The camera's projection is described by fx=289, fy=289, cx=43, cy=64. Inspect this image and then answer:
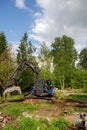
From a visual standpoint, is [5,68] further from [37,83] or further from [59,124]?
[59,124]

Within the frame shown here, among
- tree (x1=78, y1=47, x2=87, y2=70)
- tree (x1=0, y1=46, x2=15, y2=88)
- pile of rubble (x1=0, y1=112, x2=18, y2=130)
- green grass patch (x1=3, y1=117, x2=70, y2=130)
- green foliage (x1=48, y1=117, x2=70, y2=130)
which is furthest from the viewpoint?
tree (x1=78, y1=47, x2=87, y2=70)

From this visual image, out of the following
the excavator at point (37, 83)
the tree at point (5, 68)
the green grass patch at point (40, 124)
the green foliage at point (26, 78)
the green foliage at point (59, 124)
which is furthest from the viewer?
the green foliage at point (26, 78)

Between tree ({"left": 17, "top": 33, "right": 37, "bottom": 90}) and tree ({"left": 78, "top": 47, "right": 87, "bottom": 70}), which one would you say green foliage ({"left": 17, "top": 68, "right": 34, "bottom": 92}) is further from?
tree ({"left": 78, "top": 47, "right": 87, "bottom": 70})

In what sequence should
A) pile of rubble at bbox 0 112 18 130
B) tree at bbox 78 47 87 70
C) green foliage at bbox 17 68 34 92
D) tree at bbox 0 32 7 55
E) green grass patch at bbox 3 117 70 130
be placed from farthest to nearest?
tree at bbox 78 47 87 70
tree at bbox 0 32 7 55
green foliage at bbox 17 68 34 92
pile of rubble at bbox 0 112 18 130
green grass patch at bbox 3 117 70 130

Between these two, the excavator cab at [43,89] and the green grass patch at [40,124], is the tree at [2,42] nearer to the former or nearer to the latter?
the excavator cab at [43,89]

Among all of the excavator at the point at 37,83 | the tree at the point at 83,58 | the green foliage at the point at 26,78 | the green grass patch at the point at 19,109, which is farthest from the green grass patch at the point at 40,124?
the tree at the point at 83,58

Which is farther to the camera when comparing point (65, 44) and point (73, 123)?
point (65, 44)

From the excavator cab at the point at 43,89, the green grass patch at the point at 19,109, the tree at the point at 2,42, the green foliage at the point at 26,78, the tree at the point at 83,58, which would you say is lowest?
the green grass patch at the point at 19,109

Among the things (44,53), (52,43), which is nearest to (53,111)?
(44,53)

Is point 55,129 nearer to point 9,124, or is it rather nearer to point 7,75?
point 9,124

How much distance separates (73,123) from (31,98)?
10438mm

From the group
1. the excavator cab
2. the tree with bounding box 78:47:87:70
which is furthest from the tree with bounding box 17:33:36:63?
the tree with bounding box 78:47:87:70

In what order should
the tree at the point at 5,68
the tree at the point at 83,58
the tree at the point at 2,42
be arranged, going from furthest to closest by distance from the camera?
the tree at the point at 83,58 → the tree at the point at 2,42 → the tree at the point at 5,68

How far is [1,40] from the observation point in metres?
53.2
